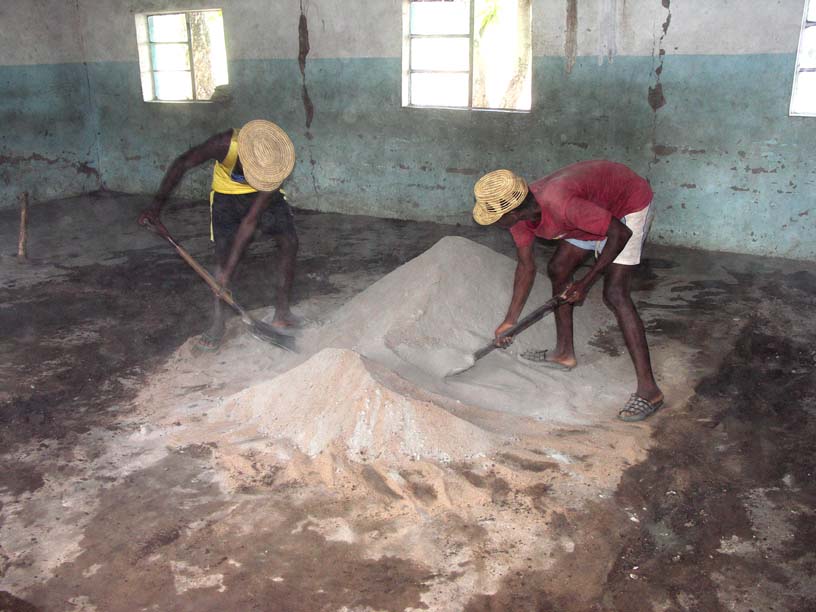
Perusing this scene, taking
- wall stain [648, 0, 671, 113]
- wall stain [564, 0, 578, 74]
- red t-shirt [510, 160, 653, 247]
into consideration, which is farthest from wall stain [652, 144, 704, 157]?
red t-shirt [510, 160, 653, 247]

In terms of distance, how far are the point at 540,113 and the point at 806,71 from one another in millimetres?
2127

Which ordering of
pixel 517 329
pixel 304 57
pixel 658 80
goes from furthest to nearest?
Answer: pixel 304 57 → pixel 658 80 → pixel 517 329

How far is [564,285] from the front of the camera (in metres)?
3.79

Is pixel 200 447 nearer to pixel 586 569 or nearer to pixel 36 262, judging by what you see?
pixel 586 569

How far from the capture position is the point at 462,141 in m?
7.29

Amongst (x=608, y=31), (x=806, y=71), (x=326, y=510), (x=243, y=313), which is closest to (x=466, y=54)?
(x=608, y=31)

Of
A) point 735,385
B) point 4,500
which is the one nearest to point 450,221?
point 735,385

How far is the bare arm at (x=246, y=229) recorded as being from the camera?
4082 millimetres

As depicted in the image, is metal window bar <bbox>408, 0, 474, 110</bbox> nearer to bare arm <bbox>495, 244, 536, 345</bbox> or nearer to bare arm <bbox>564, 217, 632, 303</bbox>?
bare arm <bbox>495, 244, 536, 345</bbox>

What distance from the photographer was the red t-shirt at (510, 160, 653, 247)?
3.10 m

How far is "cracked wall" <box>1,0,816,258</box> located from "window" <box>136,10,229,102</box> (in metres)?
0.20

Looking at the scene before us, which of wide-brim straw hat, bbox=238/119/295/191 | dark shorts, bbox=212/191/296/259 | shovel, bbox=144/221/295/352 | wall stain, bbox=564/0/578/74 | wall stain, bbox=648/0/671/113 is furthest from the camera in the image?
wall stain, bbox=564/0/578/74

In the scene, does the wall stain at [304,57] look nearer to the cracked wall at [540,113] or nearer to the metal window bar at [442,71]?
A: the cracked wall at [540,113]

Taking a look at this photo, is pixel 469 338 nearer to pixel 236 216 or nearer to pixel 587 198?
pixel 587 198
